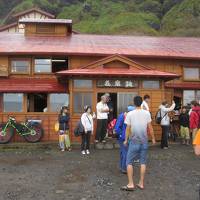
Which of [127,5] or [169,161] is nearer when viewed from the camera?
[169,161]

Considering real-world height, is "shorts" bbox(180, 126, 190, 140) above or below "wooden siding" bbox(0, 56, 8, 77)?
below

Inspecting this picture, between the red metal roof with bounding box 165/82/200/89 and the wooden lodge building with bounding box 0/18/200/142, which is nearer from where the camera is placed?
the wooden lodge building with bounding box 0/18/200/142

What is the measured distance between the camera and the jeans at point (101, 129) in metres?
14.3

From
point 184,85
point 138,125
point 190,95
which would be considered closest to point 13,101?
point 184,85

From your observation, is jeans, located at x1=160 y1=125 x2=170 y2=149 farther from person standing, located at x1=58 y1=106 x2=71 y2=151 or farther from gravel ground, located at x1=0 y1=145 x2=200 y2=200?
person standing, located at x1=58 y1=106 x2=71 y2=151

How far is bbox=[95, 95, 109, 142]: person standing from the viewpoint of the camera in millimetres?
14095

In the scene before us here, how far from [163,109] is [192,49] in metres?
7.55

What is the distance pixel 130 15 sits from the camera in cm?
6062

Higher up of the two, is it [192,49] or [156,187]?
[192,49]

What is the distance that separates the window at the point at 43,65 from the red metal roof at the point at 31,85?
46cm

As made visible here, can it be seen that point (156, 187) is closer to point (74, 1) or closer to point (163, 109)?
point (163, 109)

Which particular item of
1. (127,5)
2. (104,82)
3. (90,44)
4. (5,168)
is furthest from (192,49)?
(127,5)

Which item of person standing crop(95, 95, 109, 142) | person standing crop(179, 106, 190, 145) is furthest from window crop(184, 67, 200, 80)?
person standing crop(95, 95, 109, 142)

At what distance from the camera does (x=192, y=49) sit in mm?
20609
